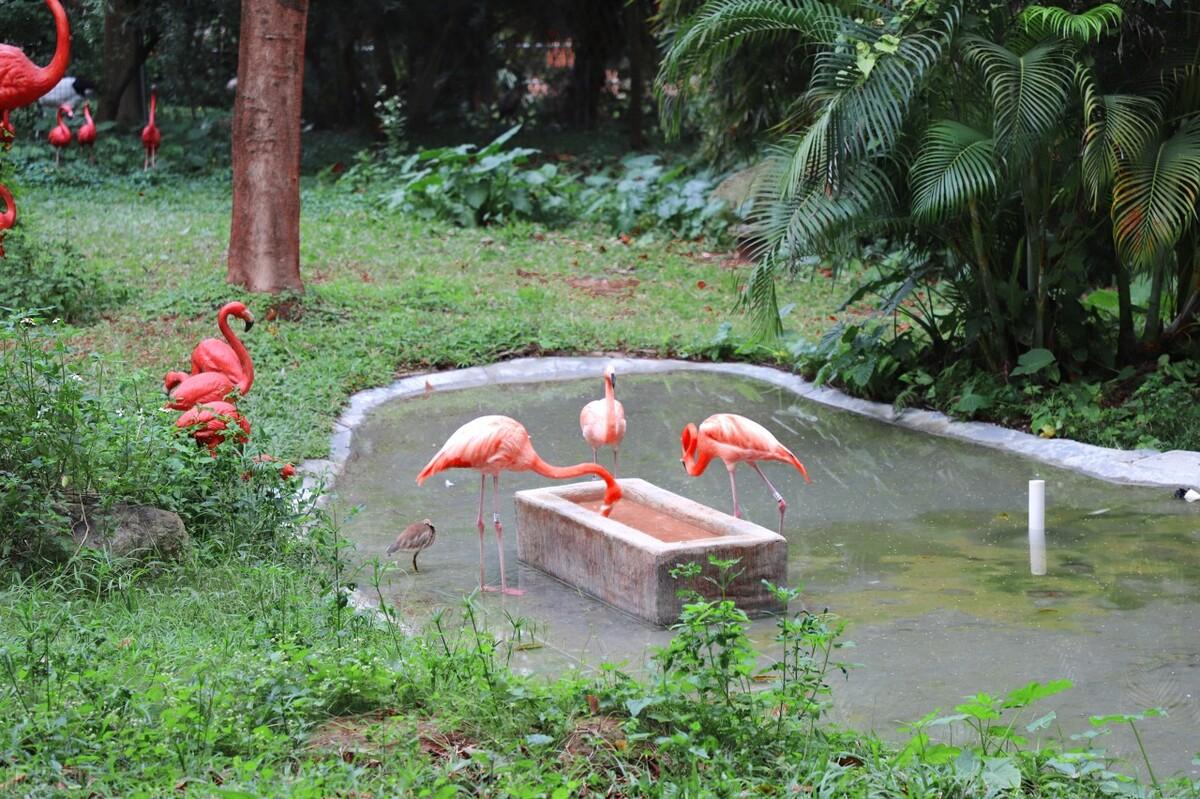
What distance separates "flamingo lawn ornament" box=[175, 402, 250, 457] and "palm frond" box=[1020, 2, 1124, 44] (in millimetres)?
4980

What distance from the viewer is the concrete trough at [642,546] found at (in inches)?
228

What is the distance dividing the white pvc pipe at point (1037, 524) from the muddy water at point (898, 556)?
60mm

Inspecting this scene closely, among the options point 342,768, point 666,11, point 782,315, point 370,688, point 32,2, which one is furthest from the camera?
point 32,2

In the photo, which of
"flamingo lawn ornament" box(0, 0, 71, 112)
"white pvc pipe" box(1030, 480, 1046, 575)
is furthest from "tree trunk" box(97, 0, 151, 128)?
"white pvc pipe" box(1030, 480, 1046, 575)

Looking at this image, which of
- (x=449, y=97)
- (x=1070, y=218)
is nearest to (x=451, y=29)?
(x=449, y=97)

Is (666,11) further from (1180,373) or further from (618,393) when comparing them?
(1180,373)

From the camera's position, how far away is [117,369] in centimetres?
882

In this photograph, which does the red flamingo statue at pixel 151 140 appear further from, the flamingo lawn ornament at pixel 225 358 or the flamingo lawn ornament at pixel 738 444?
the flamingo lawn ornament at pixel 738 444

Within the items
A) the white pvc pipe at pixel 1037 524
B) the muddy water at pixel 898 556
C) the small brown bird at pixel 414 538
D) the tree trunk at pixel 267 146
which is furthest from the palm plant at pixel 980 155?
the small brown bird at pixel 414 538

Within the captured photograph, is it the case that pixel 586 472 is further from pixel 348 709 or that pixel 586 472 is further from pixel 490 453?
pixel 348 709

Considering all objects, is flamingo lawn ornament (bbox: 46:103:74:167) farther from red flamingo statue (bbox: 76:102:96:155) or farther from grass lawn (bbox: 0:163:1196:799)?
grass lawn (bbox: 0:163:1196:799)

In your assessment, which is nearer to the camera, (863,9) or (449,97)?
(863,9)

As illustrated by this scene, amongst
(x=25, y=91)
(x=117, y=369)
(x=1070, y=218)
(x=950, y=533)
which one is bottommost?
(x=950, y=533)

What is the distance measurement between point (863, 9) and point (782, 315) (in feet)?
10.6
